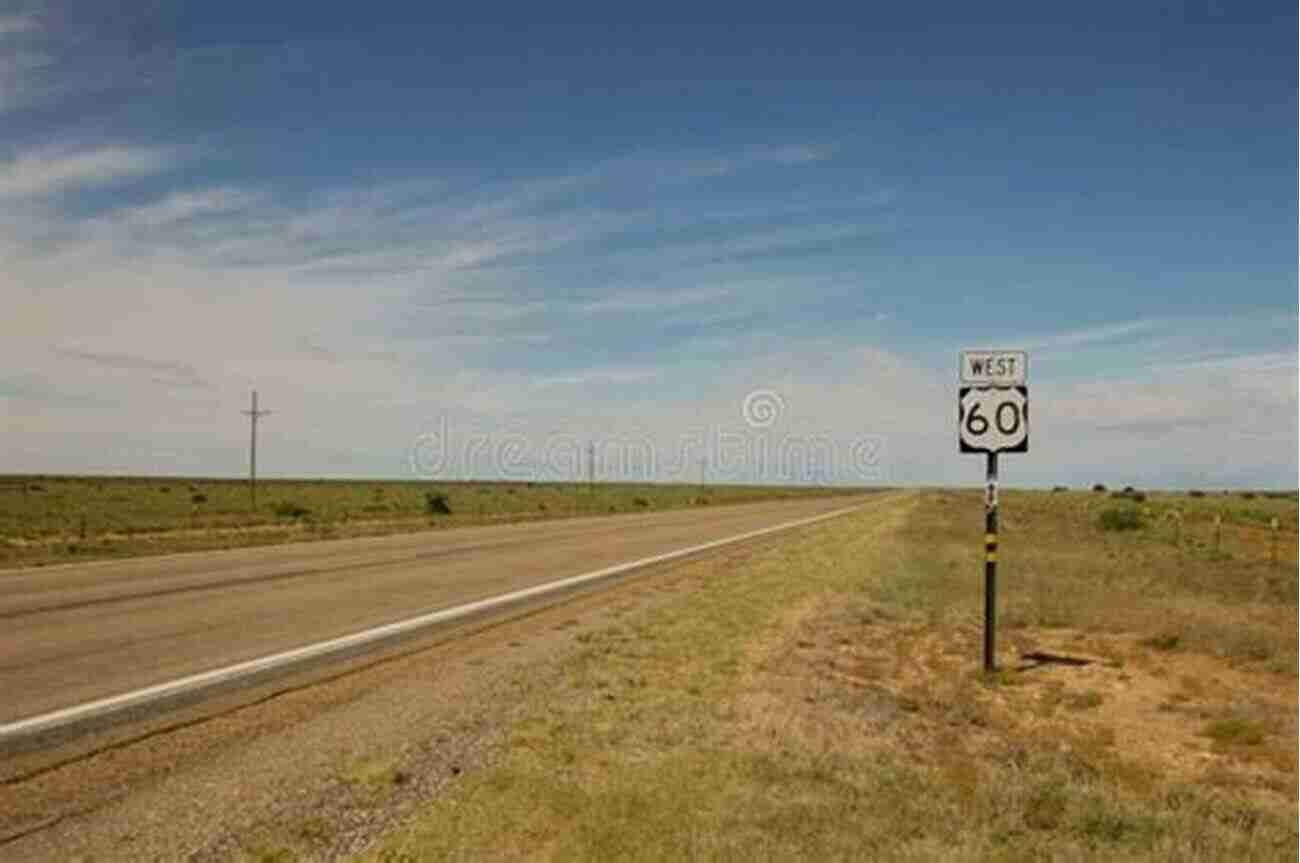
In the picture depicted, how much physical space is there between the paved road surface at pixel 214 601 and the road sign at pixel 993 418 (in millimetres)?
6642

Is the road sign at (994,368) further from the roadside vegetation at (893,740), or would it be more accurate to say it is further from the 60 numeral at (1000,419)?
the roadside vegetation at (893,740)

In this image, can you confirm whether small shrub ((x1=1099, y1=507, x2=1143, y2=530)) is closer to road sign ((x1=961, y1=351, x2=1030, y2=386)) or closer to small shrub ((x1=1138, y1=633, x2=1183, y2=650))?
small shrub ((x1=1138, y1=633, x2=1183, y2=650))

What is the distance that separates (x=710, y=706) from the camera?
9.69m

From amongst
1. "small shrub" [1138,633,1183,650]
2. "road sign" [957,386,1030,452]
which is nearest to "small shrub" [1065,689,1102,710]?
"road sign" [957,386,1030,452]

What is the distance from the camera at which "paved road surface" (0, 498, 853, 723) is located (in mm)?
10773

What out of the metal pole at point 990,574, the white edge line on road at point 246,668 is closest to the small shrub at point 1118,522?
the white edge line on road at point 246,668

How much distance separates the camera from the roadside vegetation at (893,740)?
20.8 ft

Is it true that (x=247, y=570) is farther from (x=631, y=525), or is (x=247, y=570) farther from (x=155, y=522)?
(x=155, y=522)

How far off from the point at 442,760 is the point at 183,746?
160cm

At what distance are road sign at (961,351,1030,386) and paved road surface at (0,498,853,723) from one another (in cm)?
685

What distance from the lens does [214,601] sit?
16484 mm

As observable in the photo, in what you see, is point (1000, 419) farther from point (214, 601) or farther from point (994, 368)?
point (214, 601)

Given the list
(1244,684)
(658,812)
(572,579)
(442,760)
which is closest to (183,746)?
(442,760)

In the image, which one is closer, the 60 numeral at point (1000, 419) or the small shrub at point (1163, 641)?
the 60 numeral at point (1000, 419)
